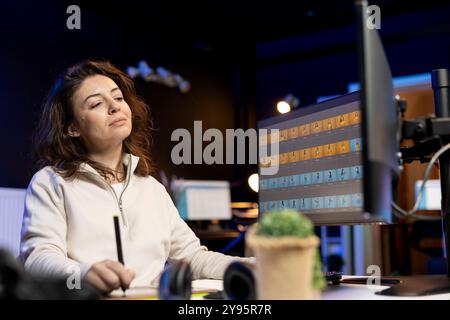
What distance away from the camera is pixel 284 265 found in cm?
67

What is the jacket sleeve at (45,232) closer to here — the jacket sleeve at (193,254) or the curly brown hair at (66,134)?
the curly brown hair at (66,134)

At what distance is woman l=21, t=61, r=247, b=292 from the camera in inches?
46.8

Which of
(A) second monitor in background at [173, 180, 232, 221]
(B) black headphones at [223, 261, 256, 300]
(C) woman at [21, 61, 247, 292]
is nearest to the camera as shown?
(B) black headphones at [223, 261, 256, 300]

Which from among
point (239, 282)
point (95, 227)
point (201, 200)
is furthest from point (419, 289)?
point (201, 200)

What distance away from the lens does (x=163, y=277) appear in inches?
33.2

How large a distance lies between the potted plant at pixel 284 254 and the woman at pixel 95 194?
518 mm

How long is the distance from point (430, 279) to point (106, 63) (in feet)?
3.14

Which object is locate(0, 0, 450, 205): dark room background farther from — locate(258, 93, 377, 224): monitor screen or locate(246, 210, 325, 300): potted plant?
locate(246, 210, 325, 300): potted plant

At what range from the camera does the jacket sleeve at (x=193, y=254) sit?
1.30 m

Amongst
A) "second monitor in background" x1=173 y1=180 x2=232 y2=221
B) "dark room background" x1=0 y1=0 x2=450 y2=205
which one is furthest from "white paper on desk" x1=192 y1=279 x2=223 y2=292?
"dark room background" x1=0 y1=0 x2=450 y2=205

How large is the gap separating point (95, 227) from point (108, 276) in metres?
0.33

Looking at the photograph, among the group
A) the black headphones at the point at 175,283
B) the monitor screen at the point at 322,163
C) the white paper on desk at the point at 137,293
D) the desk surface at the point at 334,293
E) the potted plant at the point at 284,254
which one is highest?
the monitor screen at the point at 322,163

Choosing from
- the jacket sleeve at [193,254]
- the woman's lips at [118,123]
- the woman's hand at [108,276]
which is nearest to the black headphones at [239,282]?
the woman's hand at [108,276]

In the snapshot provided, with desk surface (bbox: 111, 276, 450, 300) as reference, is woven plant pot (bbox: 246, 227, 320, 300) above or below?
above
